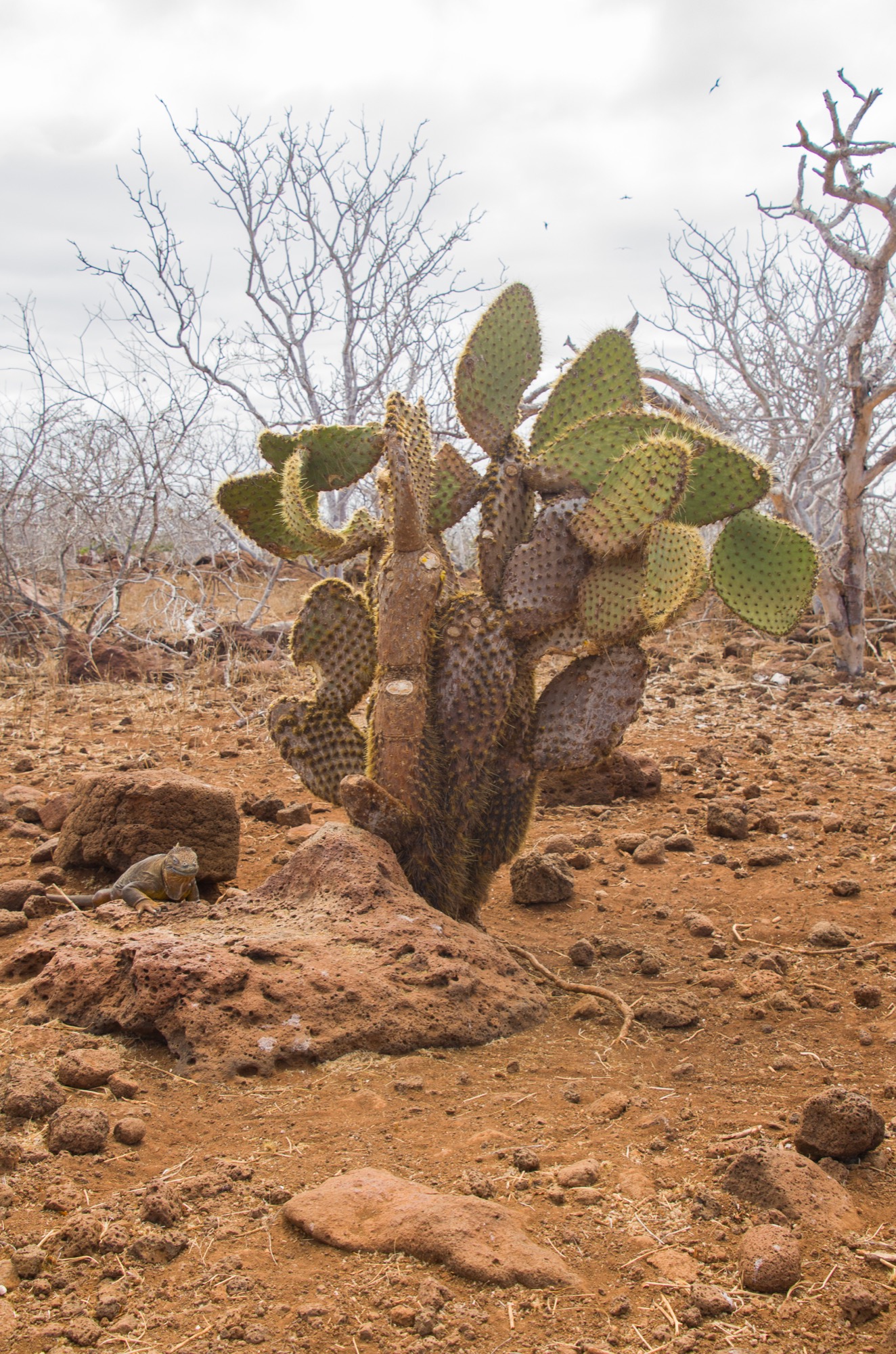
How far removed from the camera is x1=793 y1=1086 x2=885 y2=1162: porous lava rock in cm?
204

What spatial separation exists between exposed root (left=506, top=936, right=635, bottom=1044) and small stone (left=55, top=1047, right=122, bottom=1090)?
1.30 metres

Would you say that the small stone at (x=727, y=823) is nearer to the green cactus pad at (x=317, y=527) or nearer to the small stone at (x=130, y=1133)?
the green cactus pad at (x=317, y=527)

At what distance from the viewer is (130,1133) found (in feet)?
6.95

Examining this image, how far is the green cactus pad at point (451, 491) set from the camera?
12.4ft

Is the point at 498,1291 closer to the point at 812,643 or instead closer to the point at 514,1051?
the point at 514,1051

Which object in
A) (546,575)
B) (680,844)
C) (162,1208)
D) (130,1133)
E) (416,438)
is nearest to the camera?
(162,1208)

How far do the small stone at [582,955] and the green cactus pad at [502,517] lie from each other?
1182 millimetres

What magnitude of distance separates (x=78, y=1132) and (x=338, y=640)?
6.91ft

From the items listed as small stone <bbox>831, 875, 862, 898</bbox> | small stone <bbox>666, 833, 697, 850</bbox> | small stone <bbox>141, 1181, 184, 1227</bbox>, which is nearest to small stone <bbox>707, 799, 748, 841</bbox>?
small stone <bbox>666, 833, 697, 850</bbox>

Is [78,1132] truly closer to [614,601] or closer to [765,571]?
[614,601]

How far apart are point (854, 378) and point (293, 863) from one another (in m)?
5.42

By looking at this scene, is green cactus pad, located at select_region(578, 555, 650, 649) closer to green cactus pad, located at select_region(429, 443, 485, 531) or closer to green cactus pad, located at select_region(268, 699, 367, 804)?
green cactus pad, located at select_region(429, 443, 485, 531)

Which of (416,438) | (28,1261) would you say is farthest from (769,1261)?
(416,438)

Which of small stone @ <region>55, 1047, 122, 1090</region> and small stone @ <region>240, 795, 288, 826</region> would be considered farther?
small stone @ <region>240, 795, 288, 826</region>
